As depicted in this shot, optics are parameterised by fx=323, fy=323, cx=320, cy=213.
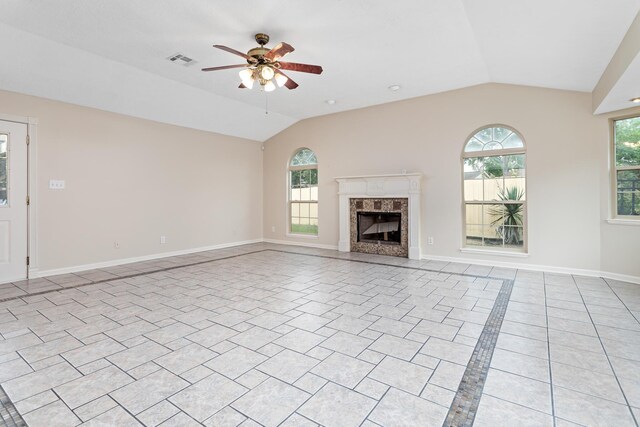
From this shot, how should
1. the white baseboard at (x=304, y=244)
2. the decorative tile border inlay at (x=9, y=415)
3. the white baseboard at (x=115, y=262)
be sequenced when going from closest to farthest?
the decorative tile border inlay at (x=9, y=415) < the white baseboard at (x=115, y=262) < the white baseboard at (x=304, y=244)

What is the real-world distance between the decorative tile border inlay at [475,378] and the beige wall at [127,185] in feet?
17.8

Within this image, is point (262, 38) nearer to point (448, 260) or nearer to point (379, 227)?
point (379, 227)

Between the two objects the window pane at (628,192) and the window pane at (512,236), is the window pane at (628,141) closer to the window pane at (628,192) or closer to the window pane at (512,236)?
the window pane at (628,192)

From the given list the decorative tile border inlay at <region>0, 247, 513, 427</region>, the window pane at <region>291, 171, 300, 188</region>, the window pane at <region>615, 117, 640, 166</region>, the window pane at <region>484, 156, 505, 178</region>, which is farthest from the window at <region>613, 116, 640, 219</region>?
the window pane at <region>291, 171, 300, 188</region>

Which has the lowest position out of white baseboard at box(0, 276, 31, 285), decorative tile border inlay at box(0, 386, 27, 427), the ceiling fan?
decorative tile border inlay at box(0, 386, 27, 427)

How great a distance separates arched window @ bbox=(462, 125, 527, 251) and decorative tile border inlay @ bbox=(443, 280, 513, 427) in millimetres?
2377

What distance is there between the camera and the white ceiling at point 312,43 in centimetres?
292

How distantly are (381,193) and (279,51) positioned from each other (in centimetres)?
357

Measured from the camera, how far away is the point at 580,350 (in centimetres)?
236

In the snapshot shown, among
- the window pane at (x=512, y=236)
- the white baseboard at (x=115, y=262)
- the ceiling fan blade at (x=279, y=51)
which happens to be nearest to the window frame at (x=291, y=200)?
the white baseboard at (x=115, y=262)

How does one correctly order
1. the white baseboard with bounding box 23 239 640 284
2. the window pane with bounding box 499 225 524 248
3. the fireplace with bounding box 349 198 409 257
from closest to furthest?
the white baseboard with bounding box 23 239 640 284
the window pane with bounding box 499 225 524 248
the fireplace with bounding box 349 198 409 257

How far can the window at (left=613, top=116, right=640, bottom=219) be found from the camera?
407cm

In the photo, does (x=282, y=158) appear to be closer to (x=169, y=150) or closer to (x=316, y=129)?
(x=316, y=129)

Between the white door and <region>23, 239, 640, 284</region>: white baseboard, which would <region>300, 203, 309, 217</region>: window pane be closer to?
<region>23, 239, 640, 284</region>: white baseboard
